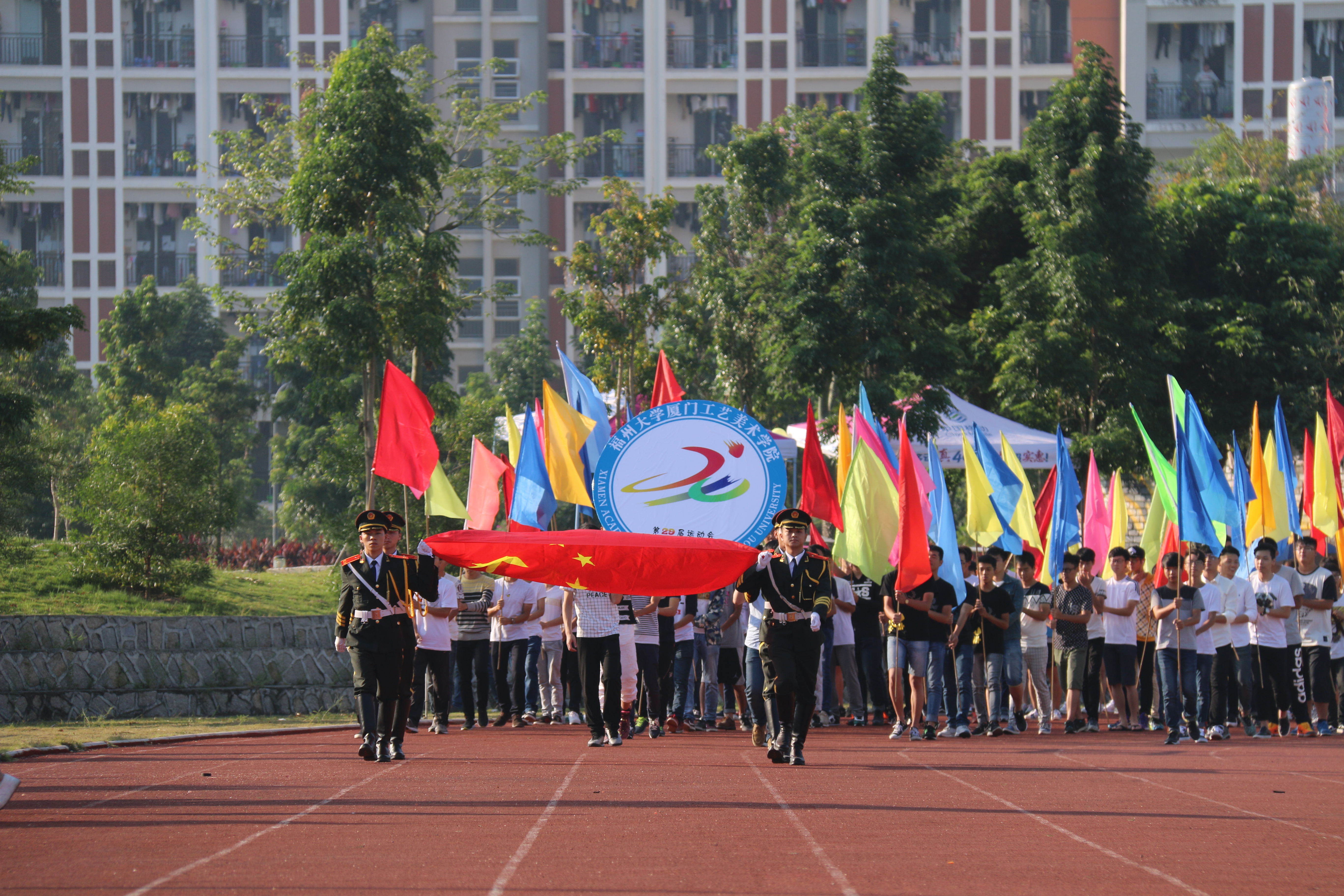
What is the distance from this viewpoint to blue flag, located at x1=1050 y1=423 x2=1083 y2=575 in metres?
15.3

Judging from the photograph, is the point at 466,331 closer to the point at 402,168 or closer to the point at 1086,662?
the point at 402,168

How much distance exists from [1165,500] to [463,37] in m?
44.5

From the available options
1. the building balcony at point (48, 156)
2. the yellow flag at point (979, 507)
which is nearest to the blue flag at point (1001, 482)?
the yellow flag at point (979, 507)

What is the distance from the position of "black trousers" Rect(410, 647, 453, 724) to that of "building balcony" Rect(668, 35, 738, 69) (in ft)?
143

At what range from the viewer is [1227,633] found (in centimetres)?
1388

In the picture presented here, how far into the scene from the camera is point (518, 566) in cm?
1181

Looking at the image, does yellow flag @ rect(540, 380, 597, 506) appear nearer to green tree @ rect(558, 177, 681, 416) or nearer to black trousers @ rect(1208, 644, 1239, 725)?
black trousers @ rect(1208, 644, 1239, 725)

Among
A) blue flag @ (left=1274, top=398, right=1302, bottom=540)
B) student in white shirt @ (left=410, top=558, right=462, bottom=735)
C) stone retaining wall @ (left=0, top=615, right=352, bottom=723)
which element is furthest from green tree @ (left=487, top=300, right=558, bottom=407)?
student in white shirt @ (left=410, top=558, right=462, bottom=735)

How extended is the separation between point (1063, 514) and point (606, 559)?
19.5 ft

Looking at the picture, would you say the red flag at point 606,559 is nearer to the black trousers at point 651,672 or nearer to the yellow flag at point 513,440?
the black trousers at point 651,672

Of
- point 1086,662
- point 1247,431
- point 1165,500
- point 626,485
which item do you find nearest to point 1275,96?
point 1247,431

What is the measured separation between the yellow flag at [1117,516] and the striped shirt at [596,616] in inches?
337

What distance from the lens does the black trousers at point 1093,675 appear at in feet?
48.1

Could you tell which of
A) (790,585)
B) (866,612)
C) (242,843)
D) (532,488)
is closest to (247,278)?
(532,488)
